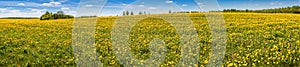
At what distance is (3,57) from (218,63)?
8.29 m

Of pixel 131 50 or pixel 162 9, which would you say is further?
pixel 162 9

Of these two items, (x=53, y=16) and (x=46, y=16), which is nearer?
(x=46, y=16)

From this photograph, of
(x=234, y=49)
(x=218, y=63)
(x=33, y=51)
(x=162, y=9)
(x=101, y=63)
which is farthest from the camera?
(x=162, y=9)

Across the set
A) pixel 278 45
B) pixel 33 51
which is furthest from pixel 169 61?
pixel 33 51

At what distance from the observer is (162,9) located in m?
28.8

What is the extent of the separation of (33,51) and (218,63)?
8168 mm

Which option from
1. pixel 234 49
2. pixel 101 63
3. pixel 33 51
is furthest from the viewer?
pixel 33 51

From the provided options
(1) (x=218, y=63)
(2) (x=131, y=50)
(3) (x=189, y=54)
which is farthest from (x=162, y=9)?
(1) (x=218, y=63)

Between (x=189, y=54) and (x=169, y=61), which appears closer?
(x=169, y=61)

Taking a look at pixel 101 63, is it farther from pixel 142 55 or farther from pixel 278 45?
pixel 278 45

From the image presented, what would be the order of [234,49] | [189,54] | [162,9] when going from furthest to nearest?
1. [162,9]
2. [234,49]
3. [189,54]

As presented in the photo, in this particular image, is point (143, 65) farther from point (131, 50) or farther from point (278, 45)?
point (278, 45)

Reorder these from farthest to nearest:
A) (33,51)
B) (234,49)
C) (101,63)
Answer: (33,51) → (234,49) → (101,63)

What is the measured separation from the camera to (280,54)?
1255 centimetres
